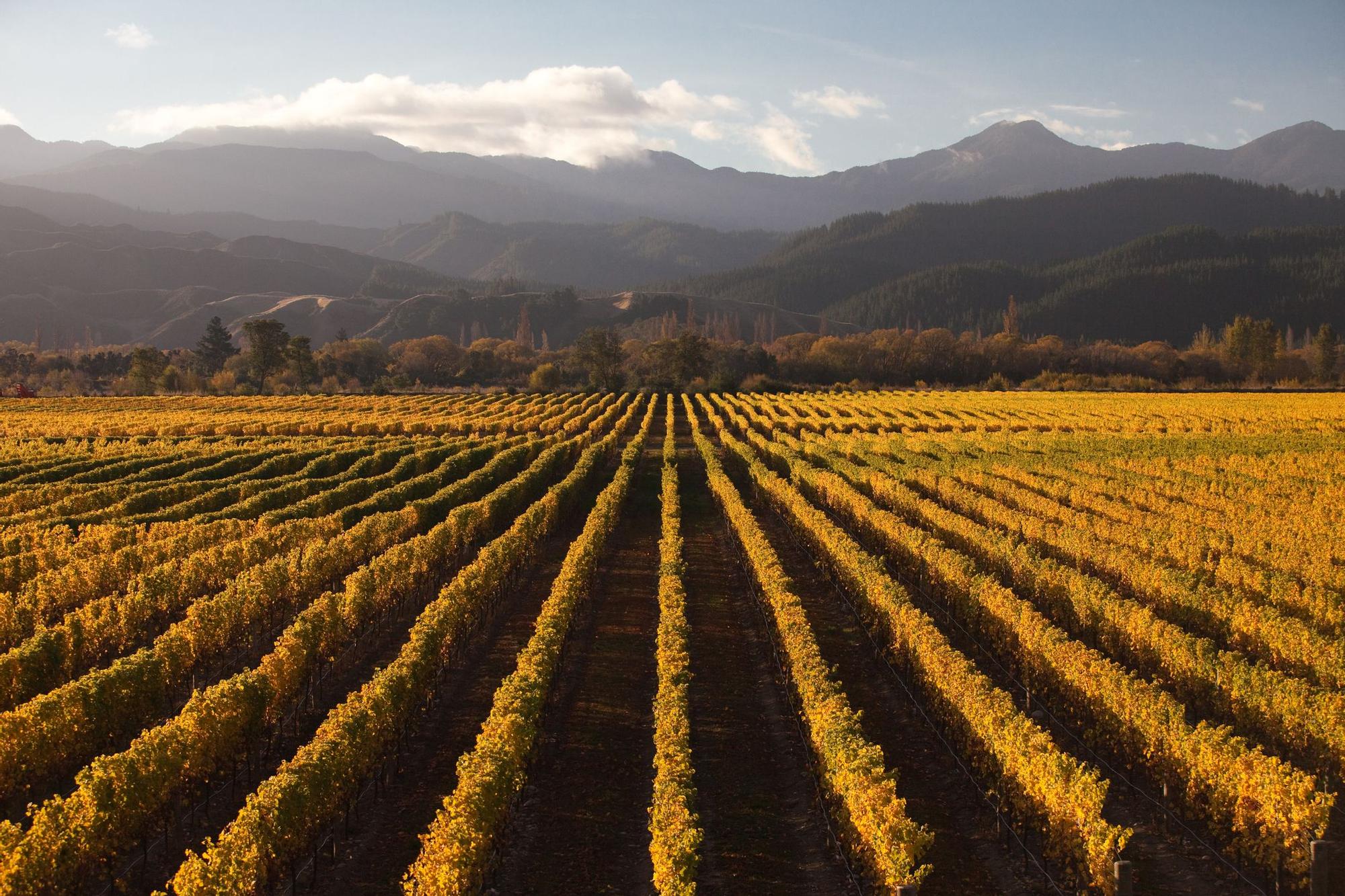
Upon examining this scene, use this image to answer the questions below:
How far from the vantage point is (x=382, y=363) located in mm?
133375

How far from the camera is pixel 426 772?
15.1 meters

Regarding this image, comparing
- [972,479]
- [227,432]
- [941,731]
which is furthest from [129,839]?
[227,432]

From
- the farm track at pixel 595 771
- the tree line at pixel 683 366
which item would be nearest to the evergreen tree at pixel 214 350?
the tree line at pixel 683 366

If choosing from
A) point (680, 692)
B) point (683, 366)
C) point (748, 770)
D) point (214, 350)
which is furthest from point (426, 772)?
point (214, 350)

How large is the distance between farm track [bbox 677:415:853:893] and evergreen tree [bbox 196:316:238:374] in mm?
123856

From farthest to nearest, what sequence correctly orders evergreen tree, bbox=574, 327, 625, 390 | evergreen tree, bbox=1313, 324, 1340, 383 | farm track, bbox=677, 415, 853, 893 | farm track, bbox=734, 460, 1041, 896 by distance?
1. evergreen tree, bbox=574, 327, 625, 390
2. evergreen tree, bbox=1313, 324, 1340, 383
3. farm track, bbox=677, 415, 853, 893
4. farm track, bbox=734, 460, 1041, 896

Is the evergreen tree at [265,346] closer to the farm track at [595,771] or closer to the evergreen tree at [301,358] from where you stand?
the evergreen tree at [301,358]

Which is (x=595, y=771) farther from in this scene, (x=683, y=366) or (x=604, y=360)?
(x=604, y=360)

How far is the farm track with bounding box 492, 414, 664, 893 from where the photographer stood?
12.4m

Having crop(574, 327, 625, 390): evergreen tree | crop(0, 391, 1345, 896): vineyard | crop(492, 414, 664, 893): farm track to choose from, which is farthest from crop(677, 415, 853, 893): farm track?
crop(574, 327, 625, 390): evergreen tree

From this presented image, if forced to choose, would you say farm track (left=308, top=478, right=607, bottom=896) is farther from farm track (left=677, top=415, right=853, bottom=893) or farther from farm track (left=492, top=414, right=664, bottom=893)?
farm track (left=677, top=415, right=853, bottom=893)

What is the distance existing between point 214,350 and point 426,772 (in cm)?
13309

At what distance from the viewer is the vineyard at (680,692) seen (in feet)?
38.1

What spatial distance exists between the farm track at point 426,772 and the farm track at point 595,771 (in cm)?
135
